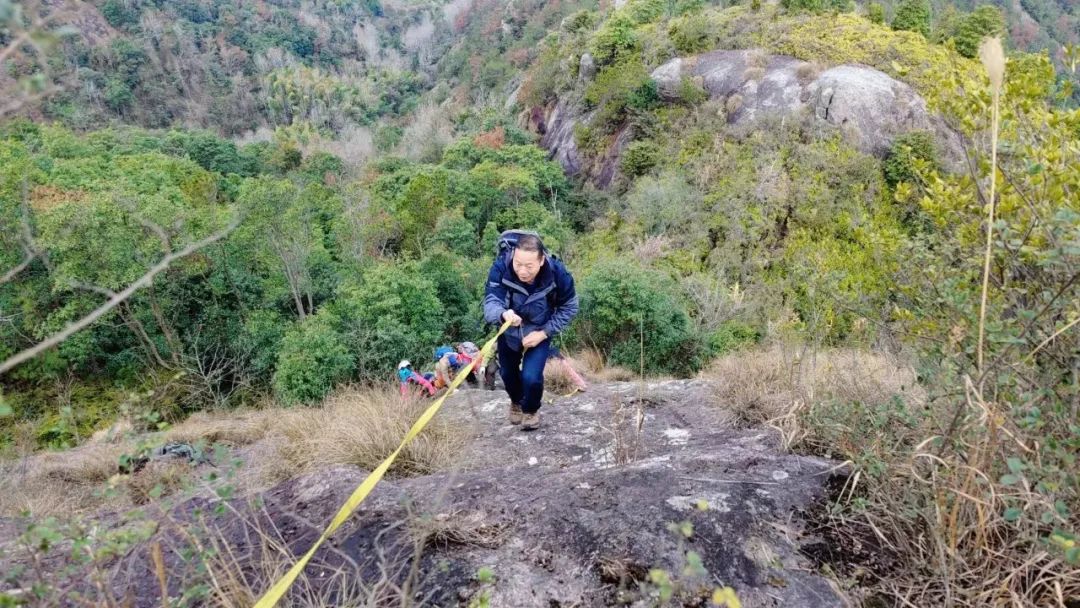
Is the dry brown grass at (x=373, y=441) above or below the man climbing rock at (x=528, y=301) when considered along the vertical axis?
below

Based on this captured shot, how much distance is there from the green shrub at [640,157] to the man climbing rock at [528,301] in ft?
57.1

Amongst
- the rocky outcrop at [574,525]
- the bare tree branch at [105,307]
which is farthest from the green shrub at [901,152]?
the bare tree branch at [105,307]

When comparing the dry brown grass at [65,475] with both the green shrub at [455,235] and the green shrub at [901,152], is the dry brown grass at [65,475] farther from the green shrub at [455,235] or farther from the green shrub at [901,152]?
the green shrub at [901,152]

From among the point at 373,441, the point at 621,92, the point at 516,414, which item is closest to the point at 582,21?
the point at 621,92

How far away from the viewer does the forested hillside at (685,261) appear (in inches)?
66.0

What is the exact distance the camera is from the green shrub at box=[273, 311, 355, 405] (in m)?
9.39

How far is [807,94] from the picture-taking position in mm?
17188

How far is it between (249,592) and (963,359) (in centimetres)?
237

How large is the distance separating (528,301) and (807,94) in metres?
17.0

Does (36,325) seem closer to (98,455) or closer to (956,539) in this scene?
(98,455)

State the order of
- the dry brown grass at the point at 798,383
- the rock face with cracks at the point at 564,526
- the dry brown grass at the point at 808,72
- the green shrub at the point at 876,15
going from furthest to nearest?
1. the green shrub at the point at 876,15
2. the dry brown grass at the point at 808,72
3. the dry brown grass at the point at 798,383
4. the rock face with cracks at the point at 564,526

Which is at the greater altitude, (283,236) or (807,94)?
(807,94)

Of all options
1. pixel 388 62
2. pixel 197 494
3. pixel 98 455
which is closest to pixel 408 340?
pixel 98 455

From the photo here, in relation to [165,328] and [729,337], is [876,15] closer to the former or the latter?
[729,337]
